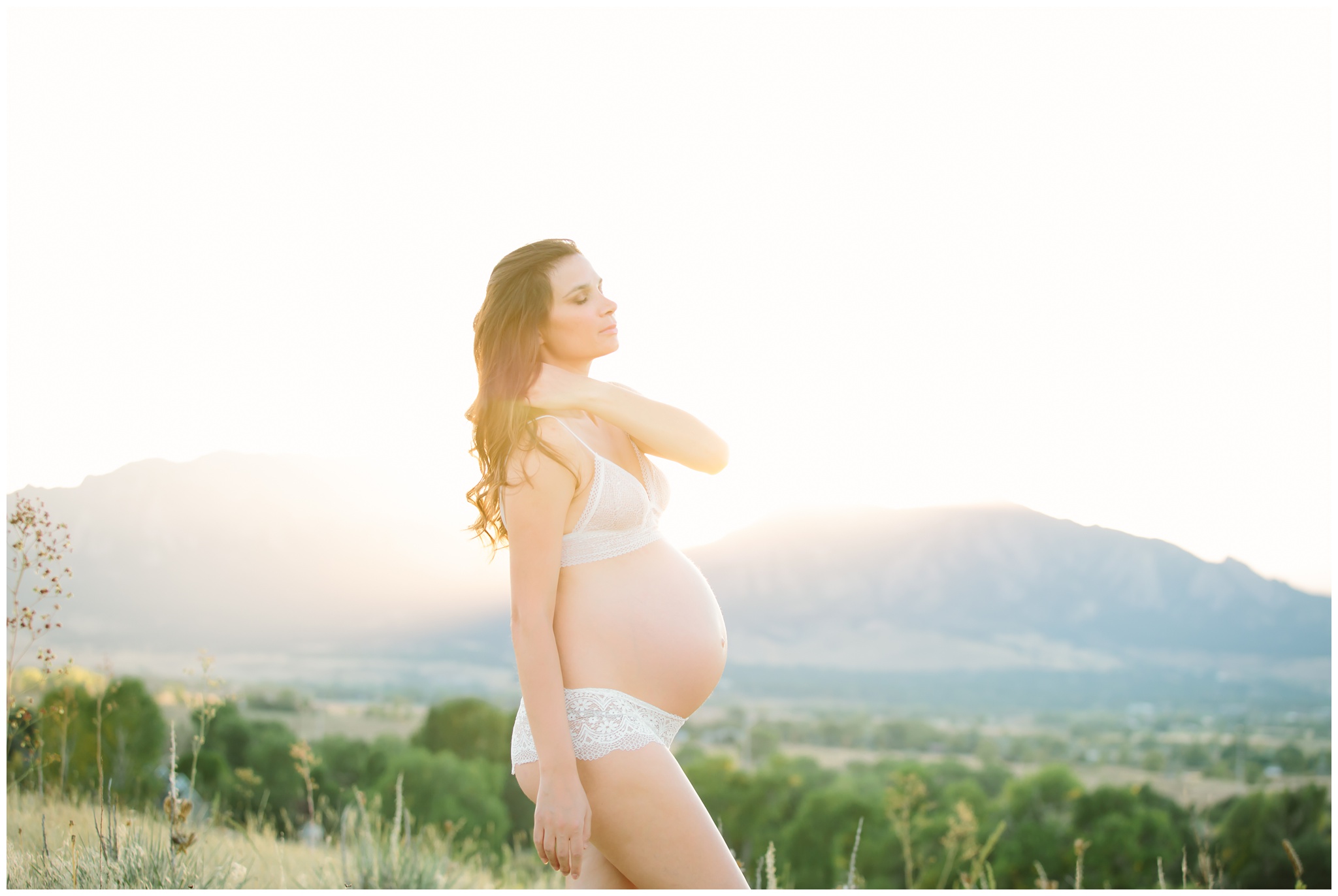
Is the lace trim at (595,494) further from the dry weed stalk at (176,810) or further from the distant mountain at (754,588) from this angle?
the distant mountain at (754,588)

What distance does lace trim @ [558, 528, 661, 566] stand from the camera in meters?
2.42

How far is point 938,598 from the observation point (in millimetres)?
73875

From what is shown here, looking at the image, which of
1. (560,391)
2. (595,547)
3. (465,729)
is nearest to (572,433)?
(560,391)

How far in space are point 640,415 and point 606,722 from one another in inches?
31.0

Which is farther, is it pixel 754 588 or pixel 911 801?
pixel 754 588

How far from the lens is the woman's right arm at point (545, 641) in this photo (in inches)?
86.7

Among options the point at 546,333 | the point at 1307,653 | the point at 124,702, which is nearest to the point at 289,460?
the point at 124,702

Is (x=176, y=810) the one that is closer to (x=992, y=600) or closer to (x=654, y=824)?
(x=654, y=824)

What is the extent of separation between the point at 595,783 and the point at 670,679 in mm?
331

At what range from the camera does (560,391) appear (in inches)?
96.2

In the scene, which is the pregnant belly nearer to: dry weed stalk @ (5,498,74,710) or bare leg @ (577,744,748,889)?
bare leg @ (577,744,748,889)

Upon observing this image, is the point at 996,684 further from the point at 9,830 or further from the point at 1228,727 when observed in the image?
the point at 9,830

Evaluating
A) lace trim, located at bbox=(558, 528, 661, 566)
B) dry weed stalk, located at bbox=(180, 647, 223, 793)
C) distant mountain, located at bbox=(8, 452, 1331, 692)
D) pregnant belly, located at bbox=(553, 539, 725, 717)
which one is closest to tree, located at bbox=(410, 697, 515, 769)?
distant mountain, located at bbox=(8, 452, 1331, 692)

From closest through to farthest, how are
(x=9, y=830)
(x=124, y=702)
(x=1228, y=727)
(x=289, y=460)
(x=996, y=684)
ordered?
(x=9, y=830) < (x=124, y=702) < (x=289, y=460) < (x=1228, y=727) < (x=996, y=684)
